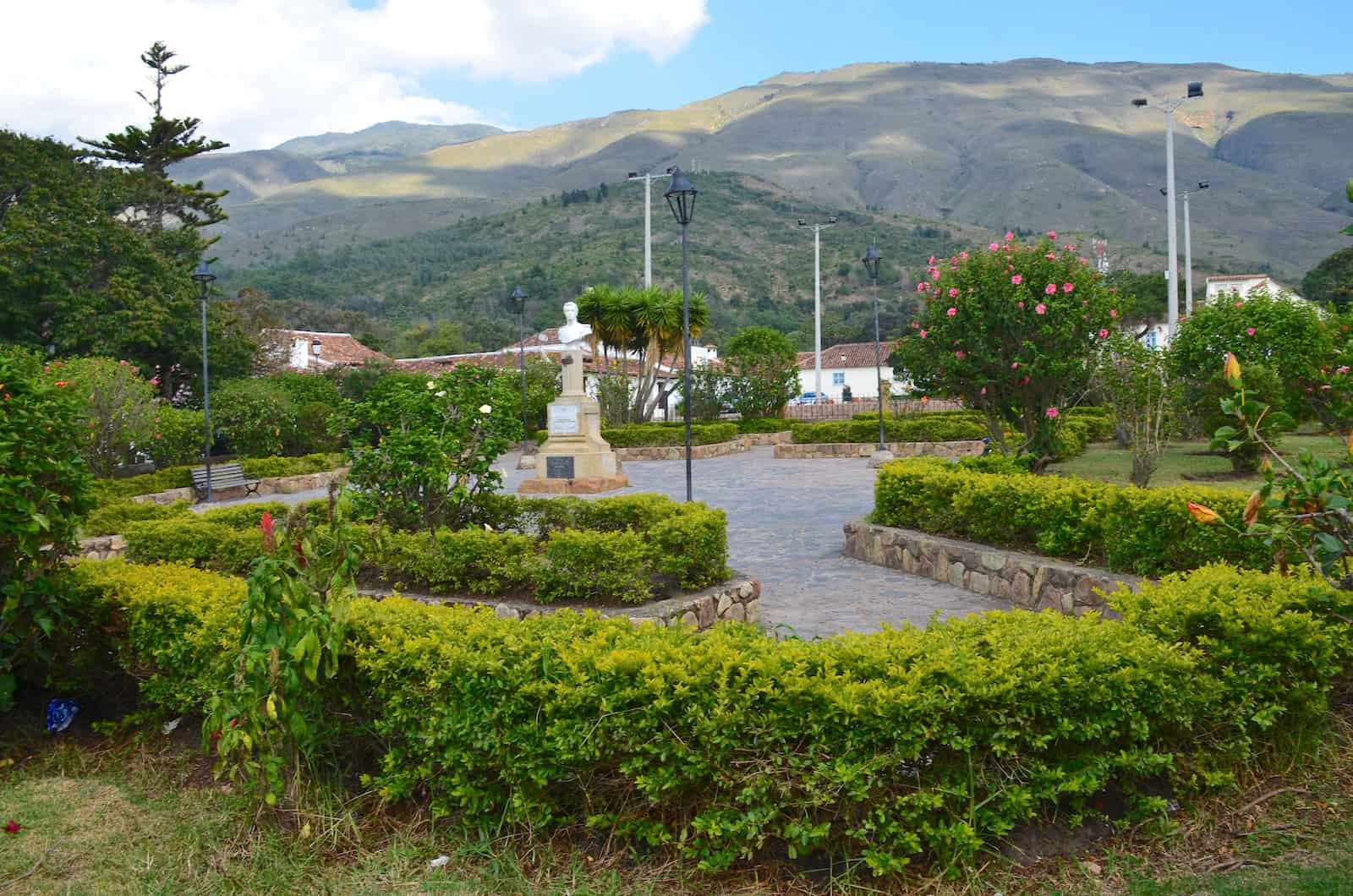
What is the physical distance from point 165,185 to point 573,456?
851 inches

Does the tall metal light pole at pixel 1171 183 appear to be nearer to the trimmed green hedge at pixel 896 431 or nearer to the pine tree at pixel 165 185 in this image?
the trimmed green hedge at pixel 896 431

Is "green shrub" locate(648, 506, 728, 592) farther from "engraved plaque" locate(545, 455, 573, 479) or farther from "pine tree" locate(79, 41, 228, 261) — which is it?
"pine tree" locate(79, 41, 228, 261)

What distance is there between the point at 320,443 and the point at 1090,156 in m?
158

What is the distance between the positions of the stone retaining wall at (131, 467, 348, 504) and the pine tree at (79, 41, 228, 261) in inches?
495

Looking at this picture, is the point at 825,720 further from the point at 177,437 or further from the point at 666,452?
the point at 666,452

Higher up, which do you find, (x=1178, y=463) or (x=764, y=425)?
(x=764, y=425)

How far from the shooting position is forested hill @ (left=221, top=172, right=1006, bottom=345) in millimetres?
67625

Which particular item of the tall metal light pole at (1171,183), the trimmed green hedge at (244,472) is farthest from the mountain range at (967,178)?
the trimmed green hedge at (244,472)

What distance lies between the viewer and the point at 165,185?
99.7 feet

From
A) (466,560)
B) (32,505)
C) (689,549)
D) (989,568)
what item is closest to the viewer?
(32,505)

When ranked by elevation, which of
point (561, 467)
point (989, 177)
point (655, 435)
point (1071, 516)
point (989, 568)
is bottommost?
point (989, 568)

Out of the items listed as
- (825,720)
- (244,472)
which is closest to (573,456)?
(244,472)

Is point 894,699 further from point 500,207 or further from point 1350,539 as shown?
point 500,207

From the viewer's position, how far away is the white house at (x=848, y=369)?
62938 mm
